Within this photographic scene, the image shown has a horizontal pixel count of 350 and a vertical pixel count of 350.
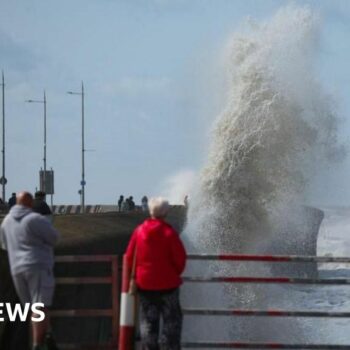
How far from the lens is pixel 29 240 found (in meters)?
9.53

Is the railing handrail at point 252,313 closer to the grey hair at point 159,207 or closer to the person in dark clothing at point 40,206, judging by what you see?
the grey hair at point 159,207

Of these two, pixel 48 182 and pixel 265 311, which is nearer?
pixel 265 311

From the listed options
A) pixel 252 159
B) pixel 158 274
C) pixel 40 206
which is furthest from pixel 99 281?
pixel 252 159

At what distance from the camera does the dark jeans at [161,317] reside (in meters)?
9.27

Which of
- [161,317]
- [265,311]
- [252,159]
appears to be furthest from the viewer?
[252,159]

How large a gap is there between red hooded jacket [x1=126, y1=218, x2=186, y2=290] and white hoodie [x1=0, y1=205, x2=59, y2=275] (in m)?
0.92

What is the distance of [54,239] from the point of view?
377 inches

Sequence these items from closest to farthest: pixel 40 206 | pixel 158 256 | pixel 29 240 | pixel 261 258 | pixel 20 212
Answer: pixel 158 256
pixel 29 240
pixel 20 212
pixel 261 258
pixel 40 206

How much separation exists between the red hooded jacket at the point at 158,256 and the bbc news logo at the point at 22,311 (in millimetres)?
1123


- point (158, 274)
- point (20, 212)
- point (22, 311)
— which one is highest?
point (20, 212)

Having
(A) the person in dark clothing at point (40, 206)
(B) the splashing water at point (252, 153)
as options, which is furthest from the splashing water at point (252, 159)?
(A) the person in dark clothing at point (40, 206)

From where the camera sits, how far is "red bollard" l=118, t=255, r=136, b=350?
9422 millimetres

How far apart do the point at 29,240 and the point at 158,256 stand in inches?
50.4

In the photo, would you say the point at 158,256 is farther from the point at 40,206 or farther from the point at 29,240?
the point at 40,206
